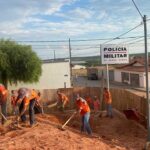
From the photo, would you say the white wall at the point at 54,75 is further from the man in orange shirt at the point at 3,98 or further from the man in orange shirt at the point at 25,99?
the man in orange shirt at the point at 25,99

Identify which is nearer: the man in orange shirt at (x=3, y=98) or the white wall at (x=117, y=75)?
the man in orange shirt at (x=3, y=98)

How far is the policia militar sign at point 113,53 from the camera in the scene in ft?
73.8

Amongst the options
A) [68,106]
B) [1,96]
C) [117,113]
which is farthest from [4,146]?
[68,106]

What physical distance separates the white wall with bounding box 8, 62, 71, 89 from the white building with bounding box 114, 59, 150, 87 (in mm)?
10490

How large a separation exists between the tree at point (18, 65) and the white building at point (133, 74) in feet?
54.9

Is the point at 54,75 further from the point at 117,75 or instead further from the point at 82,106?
the point at 82,106

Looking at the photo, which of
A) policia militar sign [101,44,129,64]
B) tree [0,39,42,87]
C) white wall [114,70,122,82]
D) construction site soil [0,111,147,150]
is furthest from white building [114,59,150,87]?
construction site soil [0,111,147,150]

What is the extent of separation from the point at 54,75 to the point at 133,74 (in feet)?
45.8

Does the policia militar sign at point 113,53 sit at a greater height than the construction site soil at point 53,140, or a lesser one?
greater

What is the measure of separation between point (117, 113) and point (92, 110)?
1.93m

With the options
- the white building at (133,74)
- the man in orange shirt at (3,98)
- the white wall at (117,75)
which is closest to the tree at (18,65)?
the white building at (133,74)

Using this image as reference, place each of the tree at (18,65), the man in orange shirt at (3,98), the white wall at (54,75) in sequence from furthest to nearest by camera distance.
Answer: the white wall at (54,75), the tree at (18,65), the man in orange shirt at (3,98)

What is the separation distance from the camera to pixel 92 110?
2356 cm

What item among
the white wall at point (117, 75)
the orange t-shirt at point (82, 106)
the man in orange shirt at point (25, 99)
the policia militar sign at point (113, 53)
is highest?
the policia militar sign at point (113, 53)
